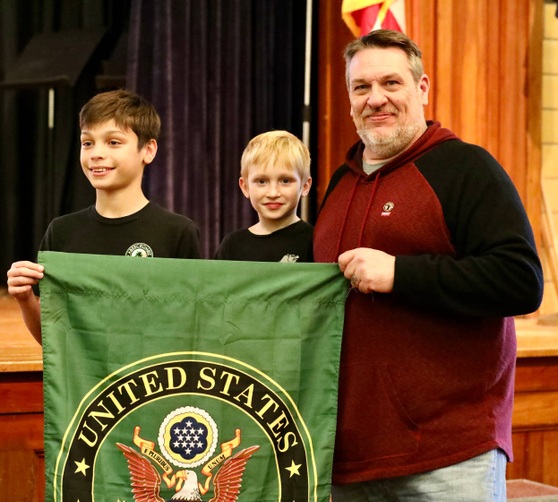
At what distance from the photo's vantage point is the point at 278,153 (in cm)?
257

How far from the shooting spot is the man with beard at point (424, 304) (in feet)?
6.06

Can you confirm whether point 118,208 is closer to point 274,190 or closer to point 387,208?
point 274,190

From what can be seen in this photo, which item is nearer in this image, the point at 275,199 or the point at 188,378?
the point at 188,378

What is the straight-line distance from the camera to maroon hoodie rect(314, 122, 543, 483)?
1.84 m

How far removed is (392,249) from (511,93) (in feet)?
10.7

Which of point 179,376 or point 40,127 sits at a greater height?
point 40,127

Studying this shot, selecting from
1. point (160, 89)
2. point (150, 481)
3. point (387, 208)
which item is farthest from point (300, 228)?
point (160, 89)

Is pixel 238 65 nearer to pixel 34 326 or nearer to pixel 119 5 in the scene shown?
pixel 119 5

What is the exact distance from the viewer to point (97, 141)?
7.62 feet

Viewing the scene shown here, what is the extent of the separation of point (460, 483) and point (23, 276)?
3.37 ft

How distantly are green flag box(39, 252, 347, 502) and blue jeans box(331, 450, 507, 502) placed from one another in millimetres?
181

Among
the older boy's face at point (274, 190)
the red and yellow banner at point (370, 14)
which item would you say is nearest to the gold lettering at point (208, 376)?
the older boy's face at point (274, 190)

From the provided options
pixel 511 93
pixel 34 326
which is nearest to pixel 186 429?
pixel 34 326

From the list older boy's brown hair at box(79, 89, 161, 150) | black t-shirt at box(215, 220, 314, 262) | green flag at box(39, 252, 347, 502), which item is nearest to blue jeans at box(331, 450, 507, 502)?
green flag at box(39, 252, 347, 502)
